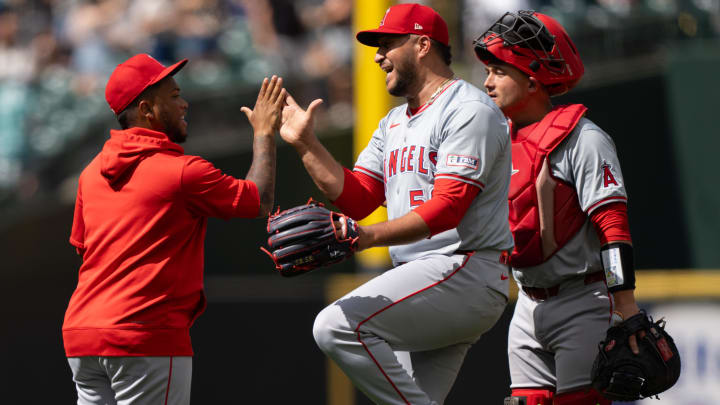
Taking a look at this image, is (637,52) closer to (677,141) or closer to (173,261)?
(677,141)

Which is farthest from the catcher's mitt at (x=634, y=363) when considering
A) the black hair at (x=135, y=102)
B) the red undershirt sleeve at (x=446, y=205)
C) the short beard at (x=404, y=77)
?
the black hair at (x=135, y=102)

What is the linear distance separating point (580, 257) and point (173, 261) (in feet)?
5.06

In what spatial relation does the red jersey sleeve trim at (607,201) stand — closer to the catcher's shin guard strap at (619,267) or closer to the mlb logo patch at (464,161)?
the catcher's shin guard strap at (619,267)

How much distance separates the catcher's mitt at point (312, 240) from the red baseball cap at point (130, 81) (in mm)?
846

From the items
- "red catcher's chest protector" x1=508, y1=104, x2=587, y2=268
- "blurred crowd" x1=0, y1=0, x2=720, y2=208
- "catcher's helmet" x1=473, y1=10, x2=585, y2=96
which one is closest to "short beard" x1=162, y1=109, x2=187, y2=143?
"catcher's helmet" x1=473, y1=10, x2=585, y2=96

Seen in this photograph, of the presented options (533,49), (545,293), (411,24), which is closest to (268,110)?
(411,24)

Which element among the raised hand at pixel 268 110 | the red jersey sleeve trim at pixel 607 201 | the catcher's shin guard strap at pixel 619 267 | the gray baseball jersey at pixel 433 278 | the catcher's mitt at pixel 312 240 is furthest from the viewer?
the raised hand at pixel 268 110

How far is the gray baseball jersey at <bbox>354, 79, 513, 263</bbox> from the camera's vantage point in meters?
3.20

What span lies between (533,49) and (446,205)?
0.97m

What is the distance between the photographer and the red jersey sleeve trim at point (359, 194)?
3.56m

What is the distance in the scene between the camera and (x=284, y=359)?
24.7 feet

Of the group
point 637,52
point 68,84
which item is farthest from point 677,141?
point 68,84

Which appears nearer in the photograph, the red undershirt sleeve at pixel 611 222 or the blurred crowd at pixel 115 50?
the red undershirt sleeve at pixel 611 222

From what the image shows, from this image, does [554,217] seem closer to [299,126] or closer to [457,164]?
[457,164]
